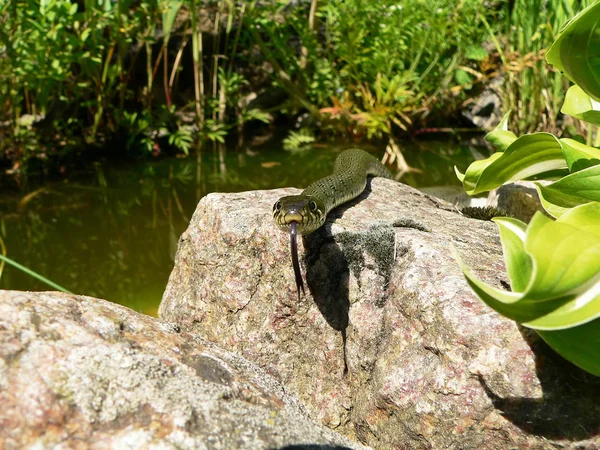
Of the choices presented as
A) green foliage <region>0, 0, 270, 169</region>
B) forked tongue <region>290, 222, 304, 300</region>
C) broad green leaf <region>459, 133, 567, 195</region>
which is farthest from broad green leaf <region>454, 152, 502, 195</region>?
green foliage <region>0, 0, 270, 169</region>

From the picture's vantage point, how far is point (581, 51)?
254cm

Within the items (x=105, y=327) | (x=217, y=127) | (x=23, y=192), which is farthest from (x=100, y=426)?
(x=217, y=127)

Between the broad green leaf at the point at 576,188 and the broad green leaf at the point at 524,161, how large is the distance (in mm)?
413

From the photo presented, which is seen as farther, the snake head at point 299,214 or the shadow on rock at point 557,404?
the snake head at point 299,214

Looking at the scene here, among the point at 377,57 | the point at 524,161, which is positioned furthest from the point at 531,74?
the point at 524,161

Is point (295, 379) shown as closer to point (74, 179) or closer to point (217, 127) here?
point (74, 179)

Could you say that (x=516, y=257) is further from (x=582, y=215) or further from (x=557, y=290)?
(x=582, y=215)

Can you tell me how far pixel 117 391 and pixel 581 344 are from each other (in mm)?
1397

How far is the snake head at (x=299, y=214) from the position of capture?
2.54 m

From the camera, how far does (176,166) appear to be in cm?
796

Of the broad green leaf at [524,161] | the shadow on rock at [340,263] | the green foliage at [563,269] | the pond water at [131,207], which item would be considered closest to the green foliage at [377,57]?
the pond water at [131,207]

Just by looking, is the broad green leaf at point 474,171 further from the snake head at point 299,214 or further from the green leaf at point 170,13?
Result: the green leaf at point 170,13

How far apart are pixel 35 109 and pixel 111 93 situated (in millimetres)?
952

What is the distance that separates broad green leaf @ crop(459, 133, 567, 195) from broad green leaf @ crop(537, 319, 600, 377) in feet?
3.90
